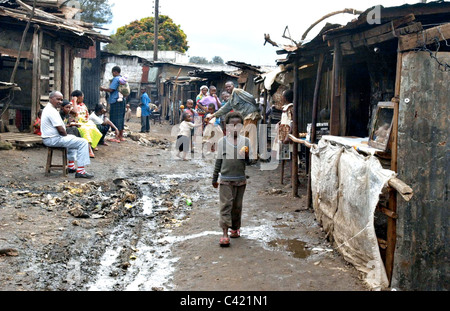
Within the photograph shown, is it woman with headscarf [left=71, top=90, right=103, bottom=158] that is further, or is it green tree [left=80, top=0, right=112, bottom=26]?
green tree [left=80, top=0, right=112, bottom=26]

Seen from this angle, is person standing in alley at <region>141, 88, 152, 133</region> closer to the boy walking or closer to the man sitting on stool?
the man sitting on stool

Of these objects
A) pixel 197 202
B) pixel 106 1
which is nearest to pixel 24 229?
pixel 197 202

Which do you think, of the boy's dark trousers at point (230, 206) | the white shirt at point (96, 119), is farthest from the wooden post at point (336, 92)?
the white shirt at point (96, 119)

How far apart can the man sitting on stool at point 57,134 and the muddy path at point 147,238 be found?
470 millimetres

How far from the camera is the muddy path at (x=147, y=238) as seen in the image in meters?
4.77

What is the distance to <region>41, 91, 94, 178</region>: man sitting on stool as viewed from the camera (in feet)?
29.6

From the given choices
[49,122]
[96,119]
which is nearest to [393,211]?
[49,122]

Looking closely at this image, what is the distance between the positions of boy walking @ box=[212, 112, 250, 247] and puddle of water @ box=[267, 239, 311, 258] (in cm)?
55

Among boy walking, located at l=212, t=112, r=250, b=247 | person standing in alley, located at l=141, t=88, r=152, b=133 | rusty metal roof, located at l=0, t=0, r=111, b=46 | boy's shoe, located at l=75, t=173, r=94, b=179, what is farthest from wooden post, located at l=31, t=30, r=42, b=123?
boy walking, located at l=212, t=112, r=250, b=247

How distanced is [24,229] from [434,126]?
491 centimetres

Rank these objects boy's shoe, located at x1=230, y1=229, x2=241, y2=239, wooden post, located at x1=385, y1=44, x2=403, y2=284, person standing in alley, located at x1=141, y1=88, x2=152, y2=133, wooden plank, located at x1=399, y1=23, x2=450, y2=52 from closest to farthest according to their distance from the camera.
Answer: wooden plank, located at x1=399, y1=23, x2=450, y2=52
wooden post, located at x1=385, y1=44, x2=403, y2=284
boy's shoe, located at x1=230, y1=229, x2=241, y2=239
person standing in alley, located at x1=141, y1=88, x2=152, y2=133

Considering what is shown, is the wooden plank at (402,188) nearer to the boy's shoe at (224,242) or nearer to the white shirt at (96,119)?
the boy's shoe at (224,242)

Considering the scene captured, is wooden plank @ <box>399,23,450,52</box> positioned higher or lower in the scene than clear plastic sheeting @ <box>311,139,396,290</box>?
higher

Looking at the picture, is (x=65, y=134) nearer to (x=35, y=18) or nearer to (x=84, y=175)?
(x=84, y=175)
